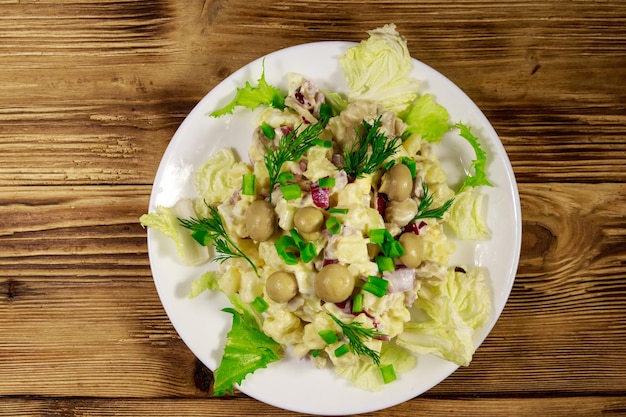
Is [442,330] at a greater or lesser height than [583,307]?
greater

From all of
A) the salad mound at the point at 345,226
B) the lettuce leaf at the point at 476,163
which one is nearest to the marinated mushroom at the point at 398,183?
the salad mound at the point at 345,226

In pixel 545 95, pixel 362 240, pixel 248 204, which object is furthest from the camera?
pixel 545 95

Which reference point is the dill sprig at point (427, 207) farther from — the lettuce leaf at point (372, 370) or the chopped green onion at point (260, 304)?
the chopped green onion at point (260, 304)

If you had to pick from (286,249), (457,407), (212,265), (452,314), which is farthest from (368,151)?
(457,407)

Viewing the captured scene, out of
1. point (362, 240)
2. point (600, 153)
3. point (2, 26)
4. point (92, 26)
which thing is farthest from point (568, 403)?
point (2, 26)

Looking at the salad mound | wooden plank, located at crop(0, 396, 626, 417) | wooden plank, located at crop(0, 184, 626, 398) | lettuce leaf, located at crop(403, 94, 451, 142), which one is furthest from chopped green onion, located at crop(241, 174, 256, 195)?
wooden plank, located at crop(0, 396, 626, 417)

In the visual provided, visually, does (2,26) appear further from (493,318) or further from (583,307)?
(583,307)
